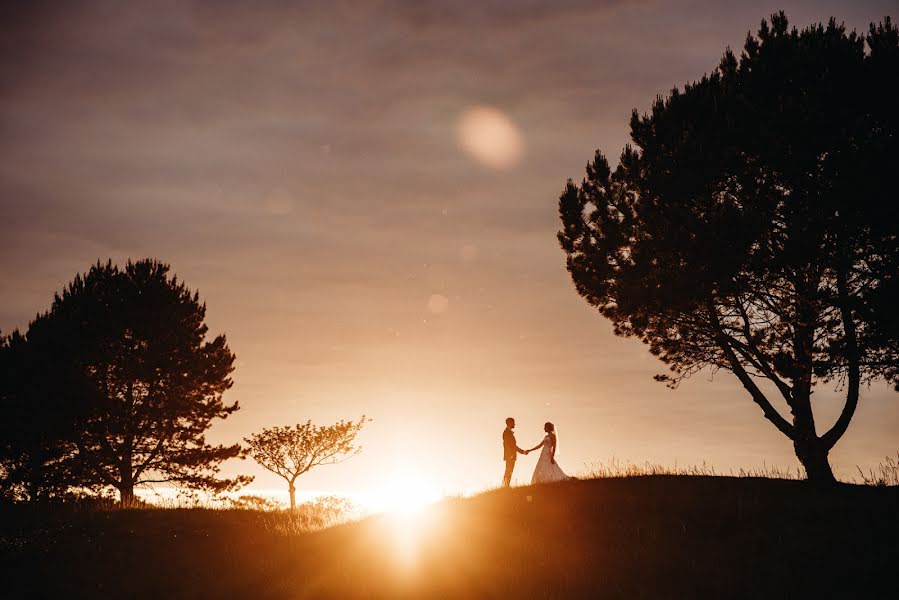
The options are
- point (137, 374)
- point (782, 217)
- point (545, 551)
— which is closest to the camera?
point (545, 551)

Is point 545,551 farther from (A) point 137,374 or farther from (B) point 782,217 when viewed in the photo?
(A) point 137,374

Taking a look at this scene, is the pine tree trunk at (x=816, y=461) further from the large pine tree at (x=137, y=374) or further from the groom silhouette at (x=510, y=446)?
the large pine tree at (x=137, y=374)

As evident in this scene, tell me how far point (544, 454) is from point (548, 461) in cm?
27

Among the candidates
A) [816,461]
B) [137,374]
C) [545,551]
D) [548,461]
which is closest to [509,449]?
[548,461]

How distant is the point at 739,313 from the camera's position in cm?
2214

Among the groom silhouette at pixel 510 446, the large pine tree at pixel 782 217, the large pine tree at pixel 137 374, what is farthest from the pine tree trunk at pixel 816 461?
the large pine tree at pixel 137 374

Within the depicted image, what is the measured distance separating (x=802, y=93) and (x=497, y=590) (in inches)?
672

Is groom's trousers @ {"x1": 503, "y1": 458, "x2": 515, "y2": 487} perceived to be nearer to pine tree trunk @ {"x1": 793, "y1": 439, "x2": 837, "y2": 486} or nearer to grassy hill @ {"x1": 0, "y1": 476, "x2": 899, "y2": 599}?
grassy hill @ {"x1": 0, "y1": 476, "x2": 899, "y2": 599}

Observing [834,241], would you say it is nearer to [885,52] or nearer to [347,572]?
[885,52]

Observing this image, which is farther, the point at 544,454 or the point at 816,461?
the point at 544,454

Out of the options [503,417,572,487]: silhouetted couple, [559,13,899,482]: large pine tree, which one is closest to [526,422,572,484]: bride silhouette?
[503,417,572,487]: silhouetted couple

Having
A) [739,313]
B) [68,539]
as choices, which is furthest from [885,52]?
[68,539]

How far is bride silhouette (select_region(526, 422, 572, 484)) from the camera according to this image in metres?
22.6

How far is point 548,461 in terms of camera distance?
74.4ft
